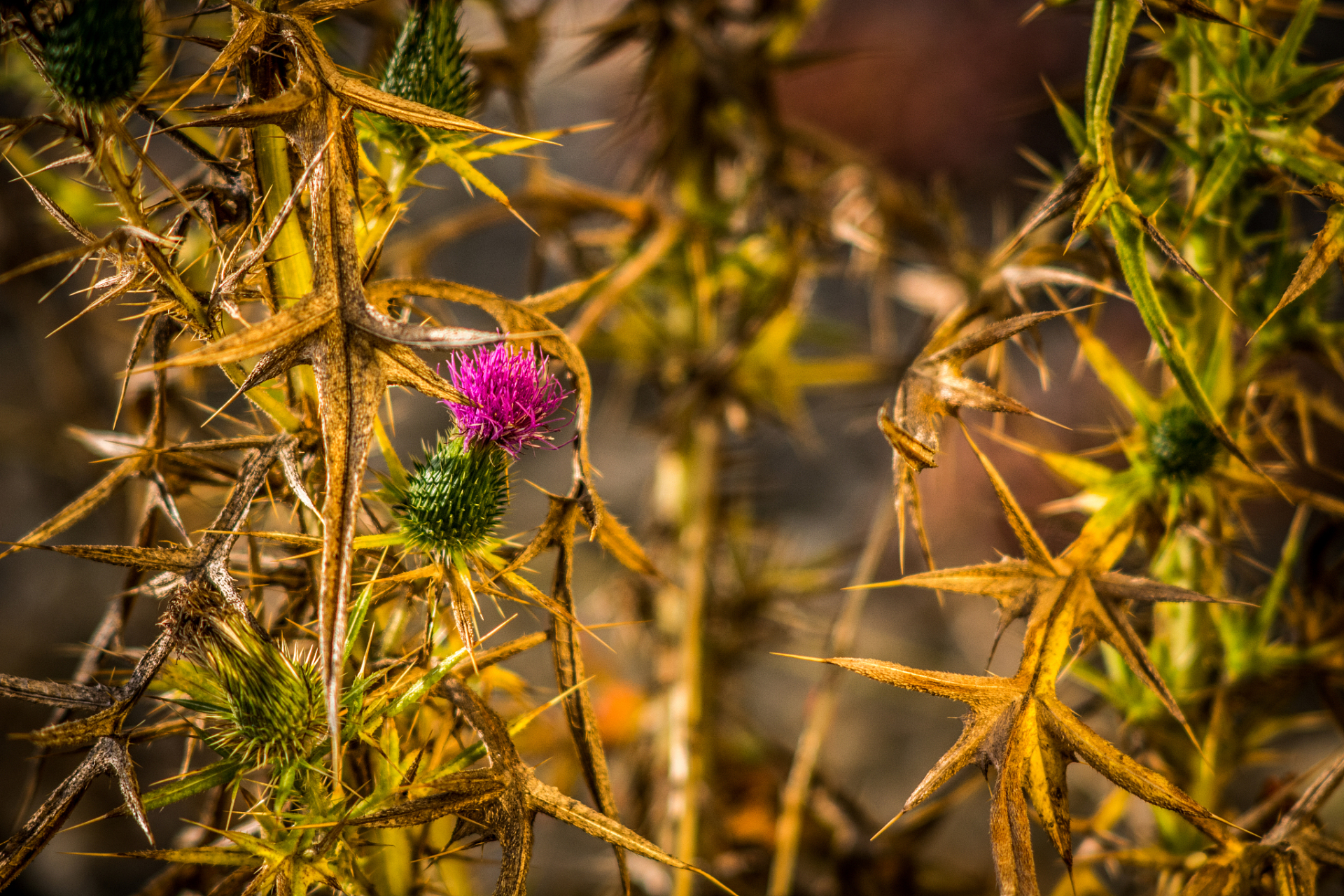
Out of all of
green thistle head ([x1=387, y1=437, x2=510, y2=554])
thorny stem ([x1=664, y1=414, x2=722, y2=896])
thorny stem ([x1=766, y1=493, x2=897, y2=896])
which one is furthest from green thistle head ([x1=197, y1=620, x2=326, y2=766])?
thorny stem ([x1=766, y1=493, x2=897, y2=896])

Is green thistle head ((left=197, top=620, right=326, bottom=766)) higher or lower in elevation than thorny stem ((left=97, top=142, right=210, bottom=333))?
lower

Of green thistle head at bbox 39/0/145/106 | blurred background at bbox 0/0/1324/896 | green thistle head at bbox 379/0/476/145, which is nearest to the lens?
green thistle head at bbox 39/0/145/106

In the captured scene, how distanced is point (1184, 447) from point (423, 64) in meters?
0.69

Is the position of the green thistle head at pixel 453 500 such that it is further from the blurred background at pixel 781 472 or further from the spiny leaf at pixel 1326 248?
the spiny leaf at pixel 1326 248

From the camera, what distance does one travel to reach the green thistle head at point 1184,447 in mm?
615

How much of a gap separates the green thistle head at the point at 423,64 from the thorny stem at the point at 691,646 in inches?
25.4

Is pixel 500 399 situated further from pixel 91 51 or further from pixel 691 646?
pixel 691 646

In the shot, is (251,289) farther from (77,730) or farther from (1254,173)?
(1254,173)

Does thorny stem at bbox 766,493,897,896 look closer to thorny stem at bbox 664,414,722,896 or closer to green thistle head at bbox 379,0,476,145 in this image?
→ thorny stem at bbox 664,414,722,896

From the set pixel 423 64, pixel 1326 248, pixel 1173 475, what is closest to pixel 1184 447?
pixel 1173 475

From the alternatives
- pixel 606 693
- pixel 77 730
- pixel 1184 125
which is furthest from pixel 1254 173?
pixel 606 693

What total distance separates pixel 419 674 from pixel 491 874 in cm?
78

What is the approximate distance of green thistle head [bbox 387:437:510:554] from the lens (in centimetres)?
47

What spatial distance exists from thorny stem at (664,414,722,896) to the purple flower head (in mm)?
537
